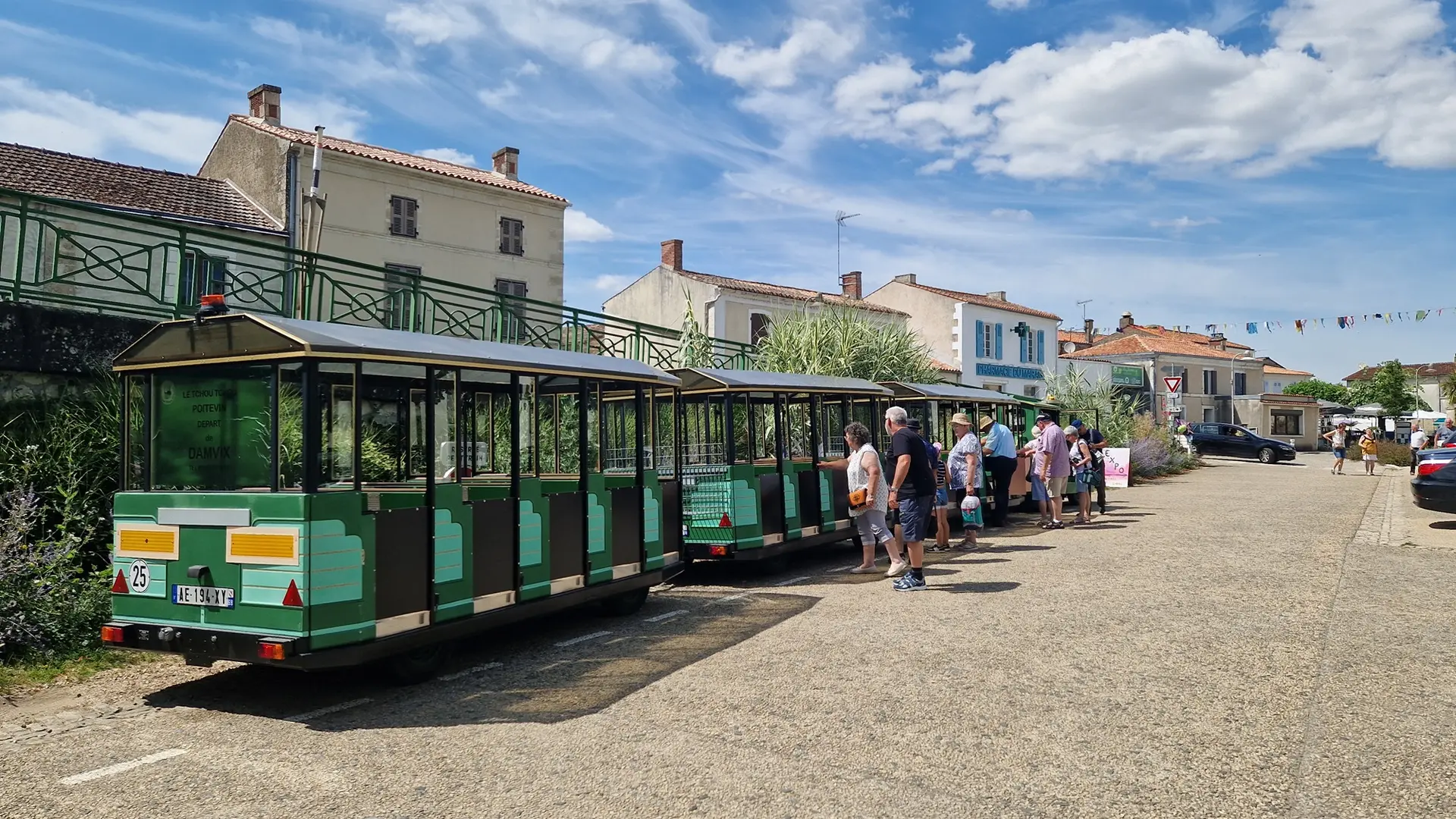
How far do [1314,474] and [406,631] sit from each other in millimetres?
30078

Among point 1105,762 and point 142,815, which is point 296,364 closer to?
point 142,815

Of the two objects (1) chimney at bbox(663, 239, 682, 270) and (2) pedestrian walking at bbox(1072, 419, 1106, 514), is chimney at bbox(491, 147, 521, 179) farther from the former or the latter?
(2) pedestrian walking at bbox(1072, 419, 1106, 514)

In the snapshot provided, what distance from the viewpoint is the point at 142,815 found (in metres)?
4.30

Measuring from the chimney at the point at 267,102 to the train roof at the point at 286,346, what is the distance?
88.5ft

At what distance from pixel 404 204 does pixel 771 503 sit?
23.3 meters

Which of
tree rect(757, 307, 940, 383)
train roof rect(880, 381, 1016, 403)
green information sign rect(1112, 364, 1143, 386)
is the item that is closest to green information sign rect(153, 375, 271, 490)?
train roof rect(880, 381, 1016, 403)

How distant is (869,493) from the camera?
10.3m

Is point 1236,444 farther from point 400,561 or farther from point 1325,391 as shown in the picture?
point 1325,391

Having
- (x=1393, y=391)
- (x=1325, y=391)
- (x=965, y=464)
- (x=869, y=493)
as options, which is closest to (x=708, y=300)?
(x=965, y=464)

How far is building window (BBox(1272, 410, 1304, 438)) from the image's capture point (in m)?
61.2

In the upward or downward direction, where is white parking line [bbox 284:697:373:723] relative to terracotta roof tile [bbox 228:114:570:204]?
downward

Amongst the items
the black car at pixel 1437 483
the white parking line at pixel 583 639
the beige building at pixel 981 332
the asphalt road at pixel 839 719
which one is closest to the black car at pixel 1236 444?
the beige building at pixel 981 332

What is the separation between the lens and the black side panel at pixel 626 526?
8.62m

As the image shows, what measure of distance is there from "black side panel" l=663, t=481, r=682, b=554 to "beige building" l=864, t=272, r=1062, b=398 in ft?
115
